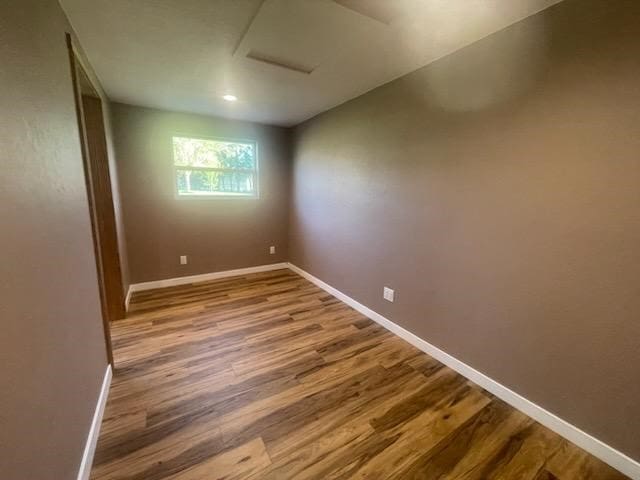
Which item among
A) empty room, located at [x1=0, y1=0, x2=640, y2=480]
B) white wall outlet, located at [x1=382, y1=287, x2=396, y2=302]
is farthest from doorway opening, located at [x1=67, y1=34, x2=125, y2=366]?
white wall outlet, located at [x1=382, y1=287, x2=396, y2=302]

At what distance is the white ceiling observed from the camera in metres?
1.40

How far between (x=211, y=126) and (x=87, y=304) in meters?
2.81

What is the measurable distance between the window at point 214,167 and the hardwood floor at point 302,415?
Result: 1.92m

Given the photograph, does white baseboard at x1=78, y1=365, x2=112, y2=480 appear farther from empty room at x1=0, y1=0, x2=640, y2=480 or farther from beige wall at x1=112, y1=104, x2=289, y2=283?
beige wall at x1=112, y1=104, x2=289, y2=283

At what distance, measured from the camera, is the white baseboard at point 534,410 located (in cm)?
127

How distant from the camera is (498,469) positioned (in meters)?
1.26

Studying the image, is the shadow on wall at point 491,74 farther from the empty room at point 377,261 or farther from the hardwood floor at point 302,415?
the hardwood floor at point 302,415

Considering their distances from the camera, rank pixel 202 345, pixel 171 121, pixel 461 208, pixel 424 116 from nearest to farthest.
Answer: pixel 461 208
pixel 424 116
pixel 202 345
pixel 171 121

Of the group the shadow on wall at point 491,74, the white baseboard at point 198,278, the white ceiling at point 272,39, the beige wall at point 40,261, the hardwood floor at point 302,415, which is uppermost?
the white ceiling at point 272,39

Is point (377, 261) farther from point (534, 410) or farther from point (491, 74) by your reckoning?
point (491, 74)

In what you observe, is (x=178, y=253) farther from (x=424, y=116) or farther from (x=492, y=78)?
(x=492, y=78)

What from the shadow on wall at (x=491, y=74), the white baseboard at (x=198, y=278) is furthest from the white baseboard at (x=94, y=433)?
the shadow on wall at (x=491, y=74)

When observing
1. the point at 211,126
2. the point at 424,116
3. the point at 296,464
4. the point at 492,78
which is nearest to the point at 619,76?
the point at 492,78

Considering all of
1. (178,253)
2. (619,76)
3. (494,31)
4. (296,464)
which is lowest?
(296,464)
